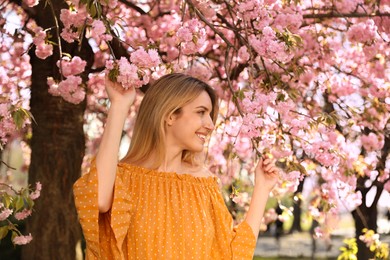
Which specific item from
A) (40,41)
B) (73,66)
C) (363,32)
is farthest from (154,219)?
(363,32)

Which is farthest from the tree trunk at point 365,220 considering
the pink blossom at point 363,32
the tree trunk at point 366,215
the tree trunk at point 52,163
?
the tree trunk at point 52,163

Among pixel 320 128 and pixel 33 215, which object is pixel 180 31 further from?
pixel 33 215

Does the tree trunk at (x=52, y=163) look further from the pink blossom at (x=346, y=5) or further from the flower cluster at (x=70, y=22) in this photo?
Answer: the pink blossom at (x=346, y=5)

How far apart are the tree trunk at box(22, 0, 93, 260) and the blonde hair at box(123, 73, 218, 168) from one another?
2.09m

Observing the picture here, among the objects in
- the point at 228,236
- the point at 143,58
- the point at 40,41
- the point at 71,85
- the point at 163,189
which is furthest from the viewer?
the point at 71,85

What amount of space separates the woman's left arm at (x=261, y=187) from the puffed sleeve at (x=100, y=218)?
21.9 inches

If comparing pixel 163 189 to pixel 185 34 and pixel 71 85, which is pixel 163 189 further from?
pixel 71 85

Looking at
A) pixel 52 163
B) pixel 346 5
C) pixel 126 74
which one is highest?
pixel 346 5

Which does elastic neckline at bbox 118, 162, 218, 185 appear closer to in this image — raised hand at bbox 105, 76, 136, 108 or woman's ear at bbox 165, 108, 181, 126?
woman's ear at bbox 165, 108, 181, 126

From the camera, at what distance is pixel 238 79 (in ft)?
19.1

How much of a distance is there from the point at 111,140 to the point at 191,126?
375mm

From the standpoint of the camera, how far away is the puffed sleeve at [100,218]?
2.69 metres

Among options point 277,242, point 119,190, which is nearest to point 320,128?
point 119,190

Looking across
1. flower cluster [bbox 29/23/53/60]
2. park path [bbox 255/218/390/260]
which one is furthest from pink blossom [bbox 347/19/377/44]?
park path [bbox 255/218/390/260]
